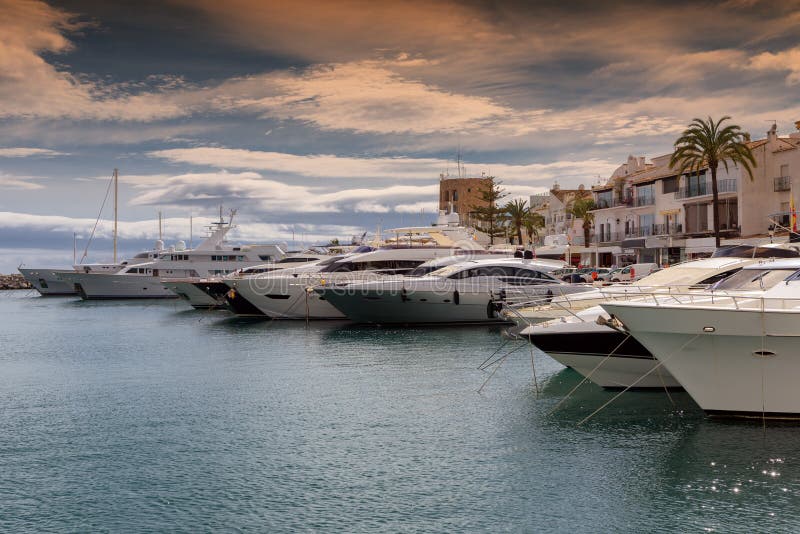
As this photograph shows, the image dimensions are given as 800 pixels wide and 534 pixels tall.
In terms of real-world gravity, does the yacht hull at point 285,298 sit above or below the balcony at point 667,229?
below

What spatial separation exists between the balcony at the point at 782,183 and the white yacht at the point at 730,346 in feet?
149

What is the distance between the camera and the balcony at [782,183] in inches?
2192

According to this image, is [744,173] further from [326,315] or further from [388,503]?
[388,503]

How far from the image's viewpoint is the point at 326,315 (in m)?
40.9

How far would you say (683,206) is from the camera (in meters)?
63.9

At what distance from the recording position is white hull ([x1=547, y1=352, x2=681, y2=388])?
17.9m

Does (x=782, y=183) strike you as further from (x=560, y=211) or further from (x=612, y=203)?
(x=560, y=211)

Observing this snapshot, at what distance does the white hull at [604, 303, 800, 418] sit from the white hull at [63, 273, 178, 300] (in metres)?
63.2

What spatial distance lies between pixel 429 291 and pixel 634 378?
16341 mm

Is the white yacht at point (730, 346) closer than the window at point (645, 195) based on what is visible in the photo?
Yes

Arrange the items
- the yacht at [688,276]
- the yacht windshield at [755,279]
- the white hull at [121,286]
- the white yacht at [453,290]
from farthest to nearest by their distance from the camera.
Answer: the white hull at [121,286] < the white yacht at [453,290] < the yacht at [688,276] < the yacht windshield at [755,279]

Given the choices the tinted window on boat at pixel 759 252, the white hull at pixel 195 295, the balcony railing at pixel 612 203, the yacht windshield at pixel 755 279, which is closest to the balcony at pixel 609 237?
the balcony railing at pixel 612 203

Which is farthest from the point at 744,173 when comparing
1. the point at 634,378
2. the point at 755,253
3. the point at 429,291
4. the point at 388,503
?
the point at 388,503

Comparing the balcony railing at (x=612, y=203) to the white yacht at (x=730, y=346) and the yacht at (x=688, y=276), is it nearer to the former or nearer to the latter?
the yacht at (x=688, y=276)
